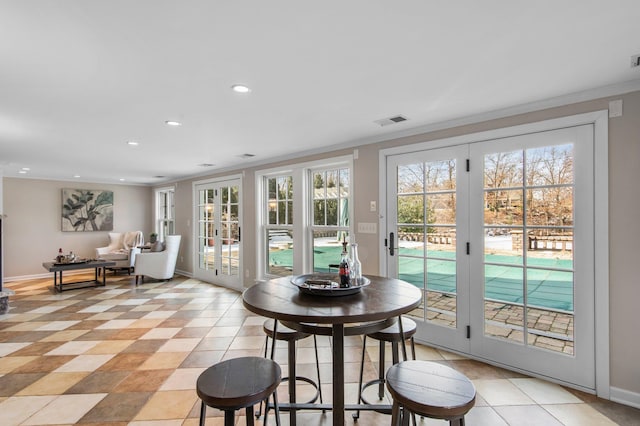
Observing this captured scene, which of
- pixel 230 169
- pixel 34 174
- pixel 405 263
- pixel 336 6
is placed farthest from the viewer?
pixel 34 174

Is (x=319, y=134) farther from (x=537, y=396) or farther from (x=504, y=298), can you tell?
(x=537, y=396)

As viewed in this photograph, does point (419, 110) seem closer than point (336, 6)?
No

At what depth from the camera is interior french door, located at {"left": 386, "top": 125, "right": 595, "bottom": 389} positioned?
2.43 metres

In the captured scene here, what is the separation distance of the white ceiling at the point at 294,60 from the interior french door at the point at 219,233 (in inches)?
110

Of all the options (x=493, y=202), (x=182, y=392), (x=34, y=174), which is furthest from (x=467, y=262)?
(x=34, y=174)

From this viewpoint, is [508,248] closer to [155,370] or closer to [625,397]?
[625,397]

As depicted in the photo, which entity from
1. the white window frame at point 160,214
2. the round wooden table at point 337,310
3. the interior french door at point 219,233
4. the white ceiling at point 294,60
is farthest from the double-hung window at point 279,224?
the white window frame at point 160,214

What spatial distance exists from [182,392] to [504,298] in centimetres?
275

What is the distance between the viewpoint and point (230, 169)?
5.83 m

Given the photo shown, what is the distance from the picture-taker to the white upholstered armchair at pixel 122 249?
7090 millimetres

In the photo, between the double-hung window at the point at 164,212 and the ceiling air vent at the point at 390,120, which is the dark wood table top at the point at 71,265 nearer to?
the double-hung window at the point at 164,212

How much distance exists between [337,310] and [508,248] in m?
1.98

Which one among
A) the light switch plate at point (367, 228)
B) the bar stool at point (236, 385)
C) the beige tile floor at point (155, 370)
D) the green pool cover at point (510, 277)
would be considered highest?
the light switch plate at point (367, 228)

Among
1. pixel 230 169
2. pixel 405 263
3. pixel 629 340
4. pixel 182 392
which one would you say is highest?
pixel 230 169
